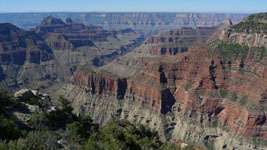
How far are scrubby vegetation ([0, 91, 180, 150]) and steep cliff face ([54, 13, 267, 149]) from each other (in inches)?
1332

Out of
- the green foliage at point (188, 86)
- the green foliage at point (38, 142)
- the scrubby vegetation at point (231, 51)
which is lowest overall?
the green foliage at point (188, 86)

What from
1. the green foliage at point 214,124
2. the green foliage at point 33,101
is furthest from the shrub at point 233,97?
the green foliage at point 33,101

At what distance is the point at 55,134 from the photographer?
132 feet

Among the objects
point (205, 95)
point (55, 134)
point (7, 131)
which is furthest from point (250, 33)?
point (7, 131)

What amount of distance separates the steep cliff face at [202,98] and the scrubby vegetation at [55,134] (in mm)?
33845

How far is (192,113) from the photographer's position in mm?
96312

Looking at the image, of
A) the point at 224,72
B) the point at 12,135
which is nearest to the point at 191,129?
the point at 224,72

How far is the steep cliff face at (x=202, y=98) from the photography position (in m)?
82.1

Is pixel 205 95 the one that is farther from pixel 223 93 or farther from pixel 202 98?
pixel 223 93

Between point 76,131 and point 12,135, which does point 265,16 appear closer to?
point 76,131

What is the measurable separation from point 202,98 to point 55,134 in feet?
237

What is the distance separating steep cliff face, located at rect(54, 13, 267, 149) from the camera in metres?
82.1

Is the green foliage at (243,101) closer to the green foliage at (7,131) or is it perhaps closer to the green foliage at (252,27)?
the green foliage at (252,27)

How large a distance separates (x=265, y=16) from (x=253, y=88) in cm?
5081
